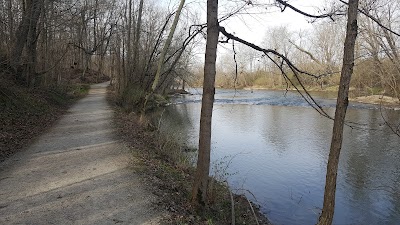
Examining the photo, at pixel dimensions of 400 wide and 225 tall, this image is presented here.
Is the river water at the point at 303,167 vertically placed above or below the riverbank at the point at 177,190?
below

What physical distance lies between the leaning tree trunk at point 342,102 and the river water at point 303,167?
0.30 m

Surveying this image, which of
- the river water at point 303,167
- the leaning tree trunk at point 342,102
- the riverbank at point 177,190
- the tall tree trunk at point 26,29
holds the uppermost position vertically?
the tall tree trunk at point 26,29

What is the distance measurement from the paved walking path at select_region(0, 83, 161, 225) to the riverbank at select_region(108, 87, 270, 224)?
1.03 ft

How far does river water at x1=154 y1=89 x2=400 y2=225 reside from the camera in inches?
325

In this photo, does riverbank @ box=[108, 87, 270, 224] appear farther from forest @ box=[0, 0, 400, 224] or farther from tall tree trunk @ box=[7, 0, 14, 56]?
tall tree trunk @ box=[7, 0, 14, 56]

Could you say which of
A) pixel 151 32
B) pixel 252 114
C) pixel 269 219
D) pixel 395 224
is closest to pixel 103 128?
pixel 269 219

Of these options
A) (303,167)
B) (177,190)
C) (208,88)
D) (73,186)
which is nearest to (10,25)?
(73,186)

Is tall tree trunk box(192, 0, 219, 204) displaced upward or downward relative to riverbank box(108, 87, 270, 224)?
upward

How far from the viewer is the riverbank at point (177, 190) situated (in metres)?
5.69

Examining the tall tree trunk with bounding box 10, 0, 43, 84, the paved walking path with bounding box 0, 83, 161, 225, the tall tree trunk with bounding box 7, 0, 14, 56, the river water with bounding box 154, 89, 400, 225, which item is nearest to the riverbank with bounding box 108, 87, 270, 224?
the paved walking path with bounding box 0, 83, 161, 225

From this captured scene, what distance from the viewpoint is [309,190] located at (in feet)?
31.5

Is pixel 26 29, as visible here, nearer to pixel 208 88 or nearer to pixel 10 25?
pixel 10 25

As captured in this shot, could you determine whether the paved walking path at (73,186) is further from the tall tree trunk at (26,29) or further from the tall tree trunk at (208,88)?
the tall tree trunk at (26,29)

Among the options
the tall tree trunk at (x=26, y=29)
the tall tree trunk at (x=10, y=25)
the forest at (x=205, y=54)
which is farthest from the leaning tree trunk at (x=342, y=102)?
the tall tree trunk at (x=10, y=25)
